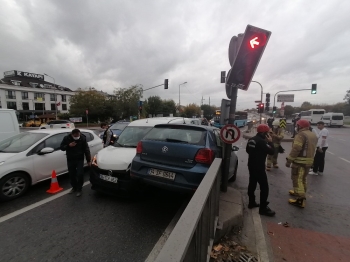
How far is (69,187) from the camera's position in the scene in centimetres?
468

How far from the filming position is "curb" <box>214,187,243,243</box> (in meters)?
2.72

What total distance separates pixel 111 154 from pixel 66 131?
2.21 metres

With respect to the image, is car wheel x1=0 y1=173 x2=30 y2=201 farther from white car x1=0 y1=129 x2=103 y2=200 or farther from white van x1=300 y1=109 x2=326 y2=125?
white van x1=300 y1=109 x2=326 y2=125

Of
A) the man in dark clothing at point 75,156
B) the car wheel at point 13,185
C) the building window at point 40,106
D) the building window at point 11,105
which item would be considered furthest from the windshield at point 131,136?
the building window at point 40,106

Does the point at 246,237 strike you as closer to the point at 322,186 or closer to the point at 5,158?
→ the point at 322,186

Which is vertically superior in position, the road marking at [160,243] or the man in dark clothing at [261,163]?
the man in dark clothing at [261,163]

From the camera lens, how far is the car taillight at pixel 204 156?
3.20m

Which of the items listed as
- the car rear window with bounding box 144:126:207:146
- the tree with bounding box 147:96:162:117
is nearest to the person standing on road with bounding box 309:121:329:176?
the car rear window with bounding box 144:126:207:146

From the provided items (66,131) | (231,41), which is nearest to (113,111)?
(66,131)

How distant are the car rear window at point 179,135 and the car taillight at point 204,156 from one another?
0.56 ft

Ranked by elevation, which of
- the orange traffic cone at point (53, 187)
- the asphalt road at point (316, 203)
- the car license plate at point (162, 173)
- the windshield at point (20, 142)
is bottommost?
the asphalt road at point (316, 203)

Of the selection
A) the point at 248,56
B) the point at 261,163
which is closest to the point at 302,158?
the point at 261,163

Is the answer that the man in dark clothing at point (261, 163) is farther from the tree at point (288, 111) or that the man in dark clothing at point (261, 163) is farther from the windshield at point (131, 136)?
the tree at point (288, 111)

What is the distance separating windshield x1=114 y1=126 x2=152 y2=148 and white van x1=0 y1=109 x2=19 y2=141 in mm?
4349
